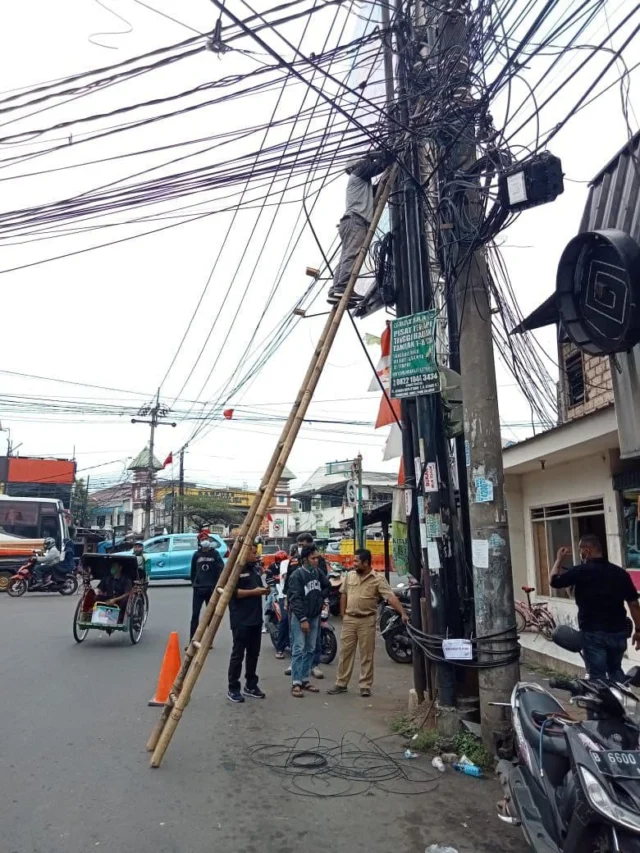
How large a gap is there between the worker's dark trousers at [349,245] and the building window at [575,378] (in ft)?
19.6

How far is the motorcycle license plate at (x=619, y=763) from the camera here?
2867mm

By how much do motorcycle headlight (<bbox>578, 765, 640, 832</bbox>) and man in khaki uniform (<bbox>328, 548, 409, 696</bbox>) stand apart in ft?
14.5

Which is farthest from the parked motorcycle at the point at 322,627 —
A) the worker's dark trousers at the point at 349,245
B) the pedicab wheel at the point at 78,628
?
the worker's dark trousers at the point at 349,245

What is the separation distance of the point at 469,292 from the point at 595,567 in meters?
2.61

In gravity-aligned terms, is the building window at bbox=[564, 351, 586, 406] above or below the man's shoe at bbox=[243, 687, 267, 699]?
above

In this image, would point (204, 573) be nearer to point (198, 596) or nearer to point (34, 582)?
point (198, 596)

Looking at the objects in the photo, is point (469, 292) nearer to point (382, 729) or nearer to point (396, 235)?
point (396, 235)

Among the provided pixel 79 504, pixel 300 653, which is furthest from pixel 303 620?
pixel 79 504

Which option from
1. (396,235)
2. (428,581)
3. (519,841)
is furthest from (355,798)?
(396,235)

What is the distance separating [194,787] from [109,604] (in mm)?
6081

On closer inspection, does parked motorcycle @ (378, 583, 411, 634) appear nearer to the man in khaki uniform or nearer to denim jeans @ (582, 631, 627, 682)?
the man in khaki uniform

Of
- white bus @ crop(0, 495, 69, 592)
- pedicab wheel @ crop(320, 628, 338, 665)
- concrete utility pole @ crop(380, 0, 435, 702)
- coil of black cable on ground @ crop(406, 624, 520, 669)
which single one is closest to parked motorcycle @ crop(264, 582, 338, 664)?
pedicab wheel @ crop(320, 628, 338, 665)

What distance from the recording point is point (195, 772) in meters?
4.70

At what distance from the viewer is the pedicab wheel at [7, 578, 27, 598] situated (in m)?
18.2
